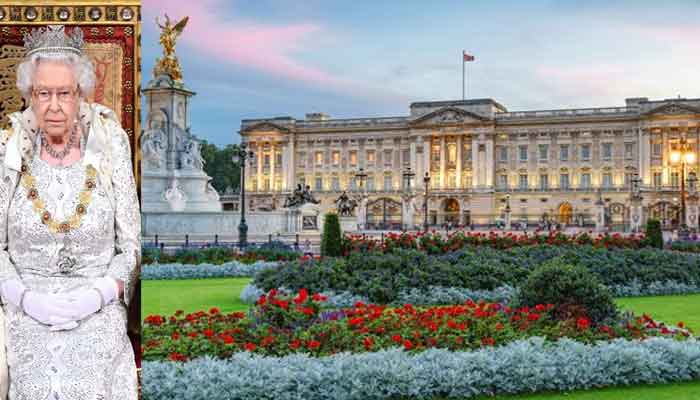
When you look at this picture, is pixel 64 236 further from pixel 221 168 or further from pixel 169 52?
pixel 221 168

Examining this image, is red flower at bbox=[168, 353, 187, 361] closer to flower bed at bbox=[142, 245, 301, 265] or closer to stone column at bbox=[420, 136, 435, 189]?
flower bed at bbox=[142, 245, 301, 265]

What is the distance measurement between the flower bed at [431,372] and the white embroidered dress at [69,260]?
332 centimetres

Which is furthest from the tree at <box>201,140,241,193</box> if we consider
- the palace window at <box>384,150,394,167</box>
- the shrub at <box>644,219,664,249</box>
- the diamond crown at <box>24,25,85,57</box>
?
the diamond crown at <box>24,25,85,57</box>

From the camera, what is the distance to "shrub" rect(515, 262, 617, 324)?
9.88 metres

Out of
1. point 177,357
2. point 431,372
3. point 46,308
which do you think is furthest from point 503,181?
point 46,308

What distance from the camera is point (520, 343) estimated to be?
27.1ft

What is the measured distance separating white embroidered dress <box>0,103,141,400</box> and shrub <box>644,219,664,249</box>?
1845 cm

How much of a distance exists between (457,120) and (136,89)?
265 ft

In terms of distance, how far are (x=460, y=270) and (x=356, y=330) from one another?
241 inches

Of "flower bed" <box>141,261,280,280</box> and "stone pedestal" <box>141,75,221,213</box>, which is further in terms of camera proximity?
"stone pedestal" <box>141,75,221,213</box>

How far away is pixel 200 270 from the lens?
62.8 ft

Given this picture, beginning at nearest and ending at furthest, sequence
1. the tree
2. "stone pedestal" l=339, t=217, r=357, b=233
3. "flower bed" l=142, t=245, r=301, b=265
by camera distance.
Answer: "flower bed" l=142, t=245, r=301, b=265
"stone pedestal" l=339, t=217, r=357, b=233
the tree

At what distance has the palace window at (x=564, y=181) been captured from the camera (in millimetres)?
80875

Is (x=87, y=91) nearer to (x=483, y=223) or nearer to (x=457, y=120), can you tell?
(x=483, y=223)
